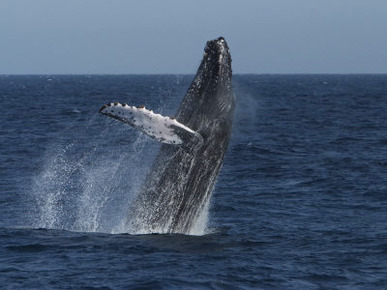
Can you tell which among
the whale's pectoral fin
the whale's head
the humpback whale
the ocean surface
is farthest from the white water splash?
the whale's pectoral fin

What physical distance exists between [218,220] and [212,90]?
4301 mm

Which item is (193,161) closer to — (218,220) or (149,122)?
(149,122)

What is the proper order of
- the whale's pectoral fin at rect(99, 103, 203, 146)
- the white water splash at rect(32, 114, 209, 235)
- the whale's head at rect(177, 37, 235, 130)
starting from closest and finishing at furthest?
1. the whale's pectoral fin at rect(99, 103, 203, 146)
2. the whale's head at rect(177, 37, 235, 130)
3. the white water splash at rect(32, 114, 209, 235)

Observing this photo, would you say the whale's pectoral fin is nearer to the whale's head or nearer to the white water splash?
the whale's head

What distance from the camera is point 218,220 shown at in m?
A: 17.7

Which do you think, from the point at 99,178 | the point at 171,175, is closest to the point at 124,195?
the point at 99,178

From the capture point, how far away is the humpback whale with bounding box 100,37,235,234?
46.2 ft

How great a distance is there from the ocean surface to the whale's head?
0.68 m

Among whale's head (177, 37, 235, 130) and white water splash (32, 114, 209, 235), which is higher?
whale's head (177, 37, 235, 130)

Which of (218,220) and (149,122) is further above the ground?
(149,122)

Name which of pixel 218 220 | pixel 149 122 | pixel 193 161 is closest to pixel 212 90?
pixel 193 161

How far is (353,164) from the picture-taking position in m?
27.4

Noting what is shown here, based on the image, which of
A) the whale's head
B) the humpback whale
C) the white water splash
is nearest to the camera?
the humpback whale

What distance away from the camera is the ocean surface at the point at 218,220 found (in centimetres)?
1232
